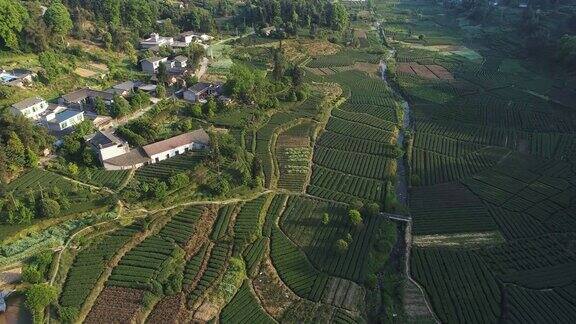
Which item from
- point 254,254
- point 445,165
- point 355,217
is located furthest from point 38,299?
point 445,165

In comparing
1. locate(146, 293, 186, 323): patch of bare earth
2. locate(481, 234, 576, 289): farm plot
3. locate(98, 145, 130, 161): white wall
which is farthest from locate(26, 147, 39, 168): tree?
locate(481, 234, 576, 289): farm plot

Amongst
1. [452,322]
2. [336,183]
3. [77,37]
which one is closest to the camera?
[452,322]

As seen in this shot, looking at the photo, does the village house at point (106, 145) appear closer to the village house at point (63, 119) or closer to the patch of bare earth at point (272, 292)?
the village house at point (63, 119)

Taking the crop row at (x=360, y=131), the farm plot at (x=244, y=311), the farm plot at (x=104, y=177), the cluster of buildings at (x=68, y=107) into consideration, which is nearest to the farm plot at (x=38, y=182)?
the farm plot at (x=104, y=177)

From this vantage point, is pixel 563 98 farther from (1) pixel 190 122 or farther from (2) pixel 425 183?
(1) pixel 190 122

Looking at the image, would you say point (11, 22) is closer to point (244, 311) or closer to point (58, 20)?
point (58, 20)

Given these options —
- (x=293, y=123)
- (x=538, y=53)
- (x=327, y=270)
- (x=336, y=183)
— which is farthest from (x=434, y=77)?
(x=327, y=270)
